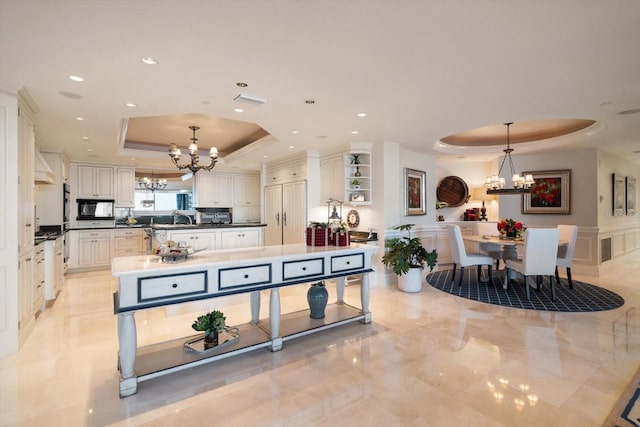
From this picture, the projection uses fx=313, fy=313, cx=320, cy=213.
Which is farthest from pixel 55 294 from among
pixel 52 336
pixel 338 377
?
pixel 338 377

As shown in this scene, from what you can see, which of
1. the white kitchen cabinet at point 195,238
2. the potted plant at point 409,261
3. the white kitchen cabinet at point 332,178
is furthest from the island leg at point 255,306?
the white kitchen cabinet at point 332,178

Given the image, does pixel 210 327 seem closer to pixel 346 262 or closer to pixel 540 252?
pixel 346 262

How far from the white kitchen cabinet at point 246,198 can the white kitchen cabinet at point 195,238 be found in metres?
3.23

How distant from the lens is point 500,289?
192 inches

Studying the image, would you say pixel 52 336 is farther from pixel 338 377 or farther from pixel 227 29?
pixel 227 29

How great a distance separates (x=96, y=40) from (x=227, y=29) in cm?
93

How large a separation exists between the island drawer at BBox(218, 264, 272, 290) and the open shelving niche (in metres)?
3.00

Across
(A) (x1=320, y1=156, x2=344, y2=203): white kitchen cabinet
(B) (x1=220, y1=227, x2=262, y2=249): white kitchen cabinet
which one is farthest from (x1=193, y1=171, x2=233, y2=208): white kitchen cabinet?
(A) (x1=320, y1=156, x2=344, y2=203): white kitchen cabinet

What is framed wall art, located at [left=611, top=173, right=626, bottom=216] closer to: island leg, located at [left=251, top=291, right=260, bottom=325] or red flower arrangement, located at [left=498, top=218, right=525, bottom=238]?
red flower arrangement, located at [left=498, top=218, right=525, bottom=238]

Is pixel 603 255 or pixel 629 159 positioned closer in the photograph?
pixel 603 255

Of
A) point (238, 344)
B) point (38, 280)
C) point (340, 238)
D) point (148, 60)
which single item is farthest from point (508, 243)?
point (38, 280)

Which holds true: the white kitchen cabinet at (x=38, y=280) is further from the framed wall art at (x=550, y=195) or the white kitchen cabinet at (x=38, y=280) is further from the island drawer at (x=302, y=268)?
the framed wall art at (x=550, y=195)

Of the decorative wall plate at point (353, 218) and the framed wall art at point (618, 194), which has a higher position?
the framed wall art at point (618, 194)

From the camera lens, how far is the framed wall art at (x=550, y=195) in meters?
6.16
